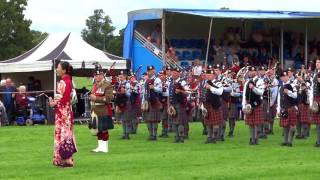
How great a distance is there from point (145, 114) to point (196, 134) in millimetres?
1821

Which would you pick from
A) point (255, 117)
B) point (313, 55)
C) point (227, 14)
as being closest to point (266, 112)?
point (255, 117)

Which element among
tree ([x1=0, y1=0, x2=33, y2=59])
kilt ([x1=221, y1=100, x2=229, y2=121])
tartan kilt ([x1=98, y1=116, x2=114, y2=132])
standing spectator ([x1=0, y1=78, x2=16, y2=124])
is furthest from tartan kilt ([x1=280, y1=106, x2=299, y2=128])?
tree ([x1=0, y1=0, x2=33, y2=59])

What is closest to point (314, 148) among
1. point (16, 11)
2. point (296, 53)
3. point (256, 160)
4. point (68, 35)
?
point (256, 160)

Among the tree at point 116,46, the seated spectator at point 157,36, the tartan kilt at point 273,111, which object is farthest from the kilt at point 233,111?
the tree at point 116,46

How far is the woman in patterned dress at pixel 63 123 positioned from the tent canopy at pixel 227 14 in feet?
36.0

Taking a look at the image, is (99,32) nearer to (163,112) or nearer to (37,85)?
(37,85)

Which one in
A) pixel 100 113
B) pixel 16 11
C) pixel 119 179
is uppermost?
pixel 16 11

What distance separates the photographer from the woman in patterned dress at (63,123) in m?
11.1

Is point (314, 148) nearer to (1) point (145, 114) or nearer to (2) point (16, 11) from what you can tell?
(1) point (145, 114)

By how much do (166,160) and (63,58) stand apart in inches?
400

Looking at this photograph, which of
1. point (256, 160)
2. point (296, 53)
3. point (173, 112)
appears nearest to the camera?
point (256, 160)

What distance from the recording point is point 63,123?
11203 millimetres

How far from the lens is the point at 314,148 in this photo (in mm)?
14180

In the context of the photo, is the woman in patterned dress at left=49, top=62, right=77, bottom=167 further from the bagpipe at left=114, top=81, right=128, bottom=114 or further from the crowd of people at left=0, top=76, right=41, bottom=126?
the crowd of people at left=0, top=76, right=41, bottom=126
